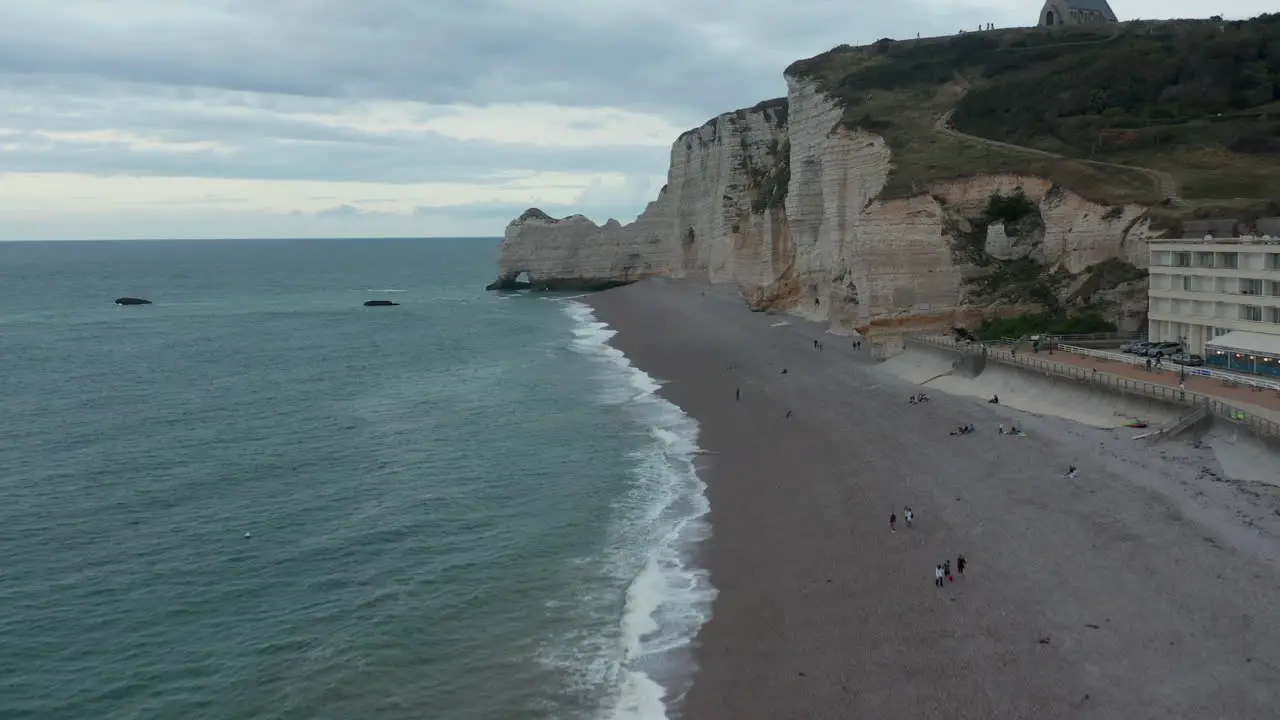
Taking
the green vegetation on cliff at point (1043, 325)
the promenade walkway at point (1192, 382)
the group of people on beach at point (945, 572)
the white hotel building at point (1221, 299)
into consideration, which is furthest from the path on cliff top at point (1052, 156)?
the group of people on beach at point (945, 572)

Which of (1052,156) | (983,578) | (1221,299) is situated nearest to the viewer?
(983,578)

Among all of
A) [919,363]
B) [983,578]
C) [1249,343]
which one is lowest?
[983,578]

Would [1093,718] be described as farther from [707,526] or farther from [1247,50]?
[1247,50]

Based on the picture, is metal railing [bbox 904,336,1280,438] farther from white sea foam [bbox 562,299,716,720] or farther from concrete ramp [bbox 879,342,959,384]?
white sea foam [bbox 562,299,716,720]

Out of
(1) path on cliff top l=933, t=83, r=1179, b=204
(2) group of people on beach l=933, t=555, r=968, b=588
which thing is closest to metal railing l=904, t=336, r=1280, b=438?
(2) group of people on beach l=933, t=555, r=968, b=588

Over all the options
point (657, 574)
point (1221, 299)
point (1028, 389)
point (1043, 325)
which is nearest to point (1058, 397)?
point (1028, 389)

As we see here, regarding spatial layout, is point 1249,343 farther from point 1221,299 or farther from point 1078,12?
point 1078,12
